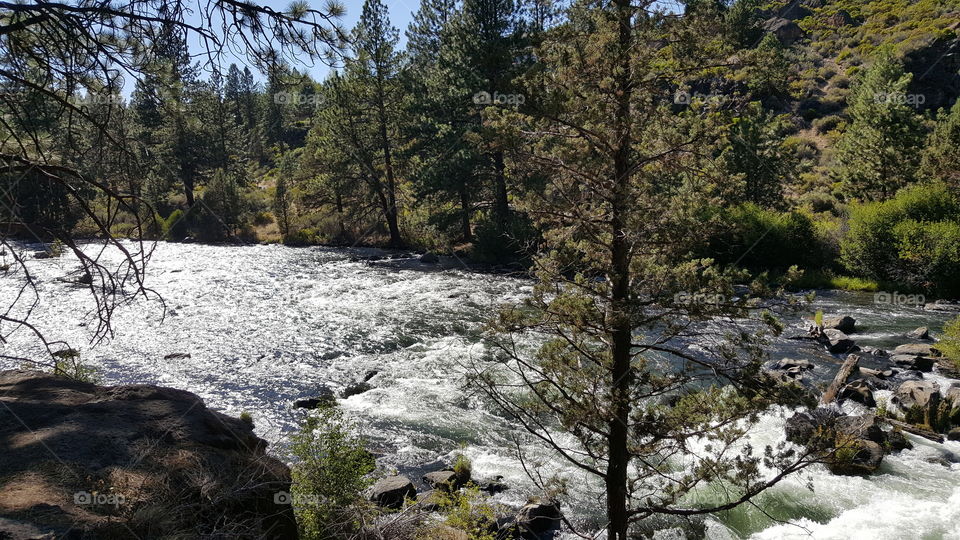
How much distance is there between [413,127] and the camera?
112 feet

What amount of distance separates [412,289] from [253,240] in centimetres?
2391

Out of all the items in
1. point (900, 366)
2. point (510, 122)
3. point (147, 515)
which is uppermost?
point (510, 122)

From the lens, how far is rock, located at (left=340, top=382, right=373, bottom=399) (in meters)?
13.5

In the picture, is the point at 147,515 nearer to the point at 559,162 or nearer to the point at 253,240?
the point at 559,162

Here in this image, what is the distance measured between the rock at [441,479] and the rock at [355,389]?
430 cm

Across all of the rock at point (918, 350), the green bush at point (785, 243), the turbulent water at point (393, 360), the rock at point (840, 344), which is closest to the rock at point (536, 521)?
the turbulent water at point (393, 360)

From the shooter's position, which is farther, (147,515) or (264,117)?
(264,117)

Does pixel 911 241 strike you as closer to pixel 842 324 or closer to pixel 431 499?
pixel 842 324

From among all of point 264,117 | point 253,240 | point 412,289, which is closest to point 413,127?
point 412,289

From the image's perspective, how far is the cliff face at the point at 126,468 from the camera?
3.83 meters

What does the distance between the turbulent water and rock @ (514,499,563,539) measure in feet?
1.64

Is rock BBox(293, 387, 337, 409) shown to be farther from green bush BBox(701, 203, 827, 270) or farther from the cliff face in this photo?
green bush BBox(701, 203, 827, 270)

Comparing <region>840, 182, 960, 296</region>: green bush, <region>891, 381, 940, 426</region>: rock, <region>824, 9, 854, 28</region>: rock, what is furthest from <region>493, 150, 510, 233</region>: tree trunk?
<region>824, 9, 854, 28</region>: rock

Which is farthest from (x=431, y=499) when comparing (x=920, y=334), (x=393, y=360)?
(x=920, y=334)
